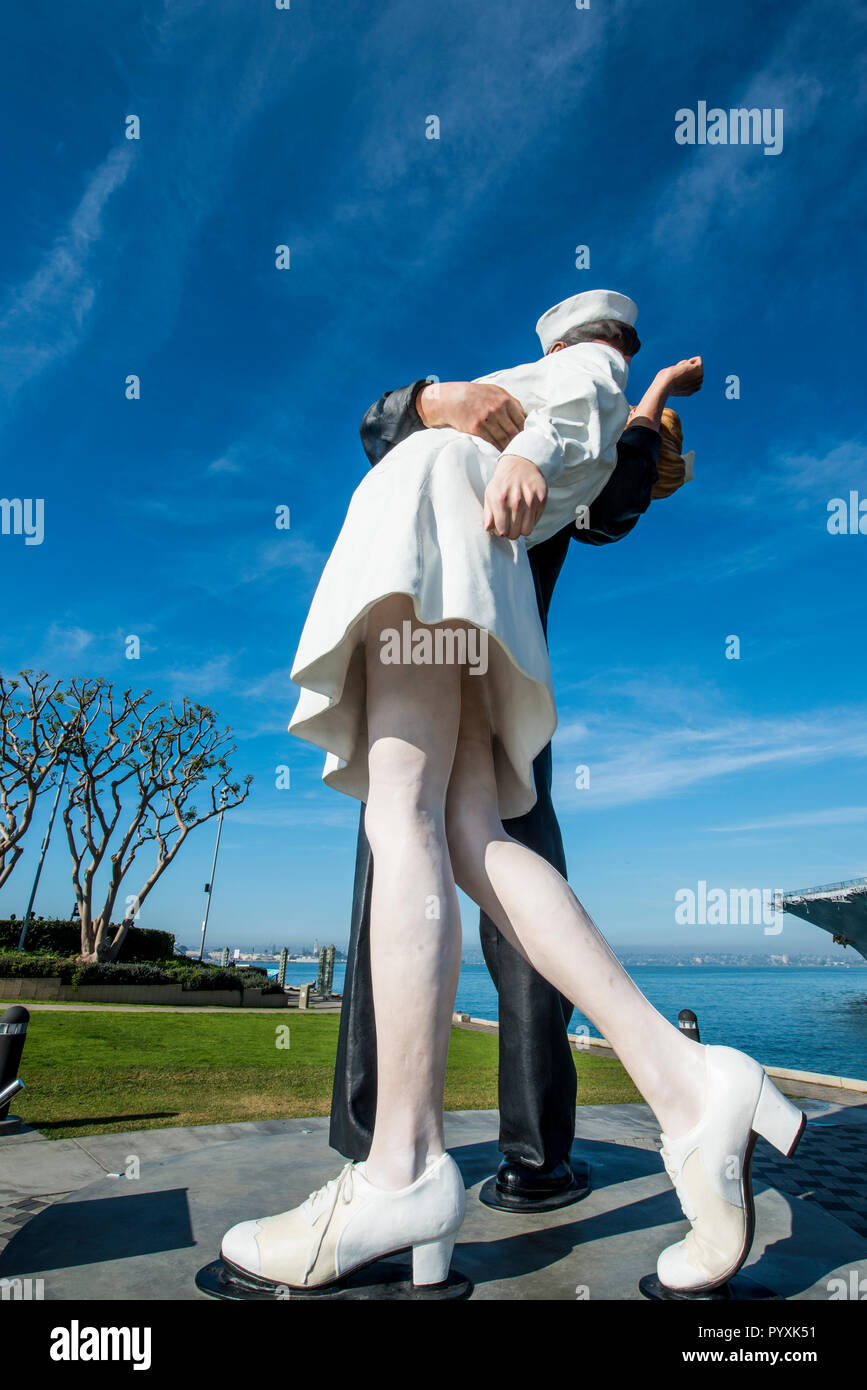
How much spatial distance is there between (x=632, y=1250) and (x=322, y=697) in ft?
4.25

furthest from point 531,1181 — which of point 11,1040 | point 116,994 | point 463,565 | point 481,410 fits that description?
point 116,994

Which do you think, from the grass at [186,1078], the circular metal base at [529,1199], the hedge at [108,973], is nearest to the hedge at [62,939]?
the hedge at [108,973]

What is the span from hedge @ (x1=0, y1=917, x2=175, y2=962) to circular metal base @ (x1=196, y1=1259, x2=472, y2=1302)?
26.1 metres

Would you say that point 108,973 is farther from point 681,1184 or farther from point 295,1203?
point 681,1184

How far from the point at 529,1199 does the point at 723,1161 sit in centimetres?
86

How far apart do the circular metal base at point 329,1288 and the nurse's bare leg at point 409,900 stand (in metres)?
0.20

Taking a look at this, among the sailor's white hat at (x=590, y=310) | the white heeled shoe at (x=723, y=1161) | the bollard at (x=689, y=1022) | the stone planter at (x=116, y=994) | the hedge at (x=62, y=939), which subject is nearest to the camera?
the white heeled shoe at (x=723, y=1161)

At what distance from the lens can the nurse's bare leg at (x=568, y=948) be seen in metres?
1.17

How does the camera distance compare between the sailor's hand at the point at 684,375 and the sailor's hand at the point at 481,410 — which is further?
the sailor's hand at the point at 684,375

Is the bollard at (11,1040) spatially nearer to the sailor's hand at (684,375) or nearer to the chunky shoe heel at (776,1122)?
the chunky shoe heel at (776,1122)
